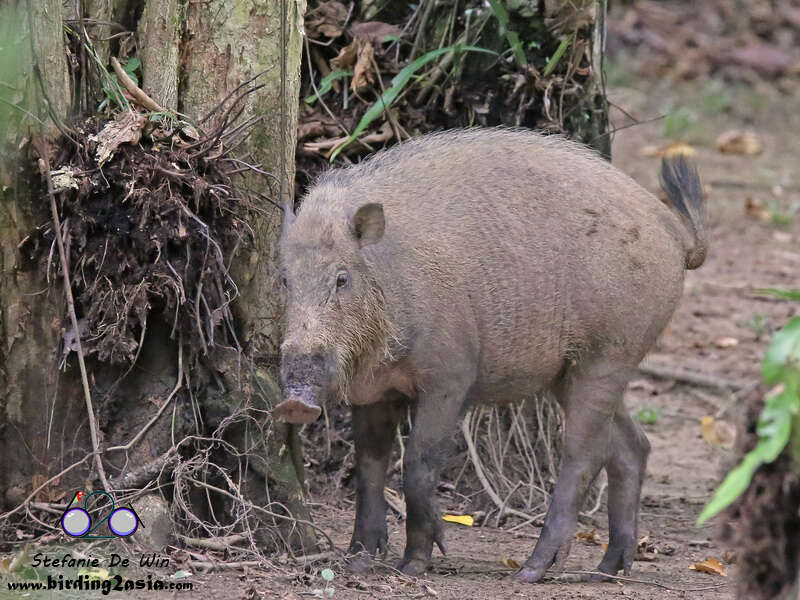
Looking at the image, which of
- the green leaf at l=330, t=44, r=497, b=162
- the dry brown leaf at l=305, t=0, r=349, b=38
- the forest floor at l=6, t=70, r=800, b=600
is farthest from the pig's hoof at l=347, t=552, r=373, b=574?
the dry brown leaf at l=305, t=0, r=349, b=38

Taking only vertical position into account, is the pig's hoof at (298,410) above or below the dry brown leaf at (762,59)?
below

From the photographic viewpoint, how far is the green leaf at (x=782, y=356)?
284cm

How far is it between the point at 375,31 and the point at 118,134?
2.15m

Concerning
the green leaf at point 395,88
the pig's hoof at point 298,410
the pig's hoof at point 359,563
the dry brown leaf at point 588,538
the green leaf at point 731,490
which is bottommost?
the dry brown leaf at point 588,538

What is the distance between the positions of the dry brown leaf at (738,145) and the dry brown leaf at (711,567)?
25.5 ft

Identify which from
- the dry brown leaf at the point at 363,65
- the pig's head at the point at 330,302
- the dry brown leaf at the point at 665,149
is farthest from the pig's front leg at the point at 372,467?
the dry brown leaf at the point at 665,149

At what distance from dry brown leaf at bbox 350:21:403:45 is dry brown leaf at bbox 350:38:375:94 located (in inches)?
1.2

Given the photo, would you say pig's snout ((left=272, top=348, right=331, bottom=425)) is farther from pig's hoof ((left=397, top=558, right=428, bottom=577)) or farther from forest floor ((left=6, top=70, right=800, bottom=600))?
pig's hoof ((left=397, top=558, right=428, bottom=577))

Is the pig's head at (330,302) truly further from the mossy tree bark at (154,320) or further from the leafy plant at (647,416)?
the leafy plant at (647,416)

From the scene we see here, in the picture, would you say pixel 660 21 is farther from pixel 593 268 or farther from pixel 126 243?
pixel 126 243

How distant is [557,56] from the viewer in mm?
6258

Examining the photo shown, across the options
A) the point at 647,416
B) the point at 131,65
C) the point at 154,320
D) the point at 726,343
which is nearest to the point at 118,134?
the point at 131,65

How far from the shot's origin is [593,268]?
5.43 meters

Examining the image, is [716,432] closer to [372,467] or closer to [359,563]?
[372,467]
